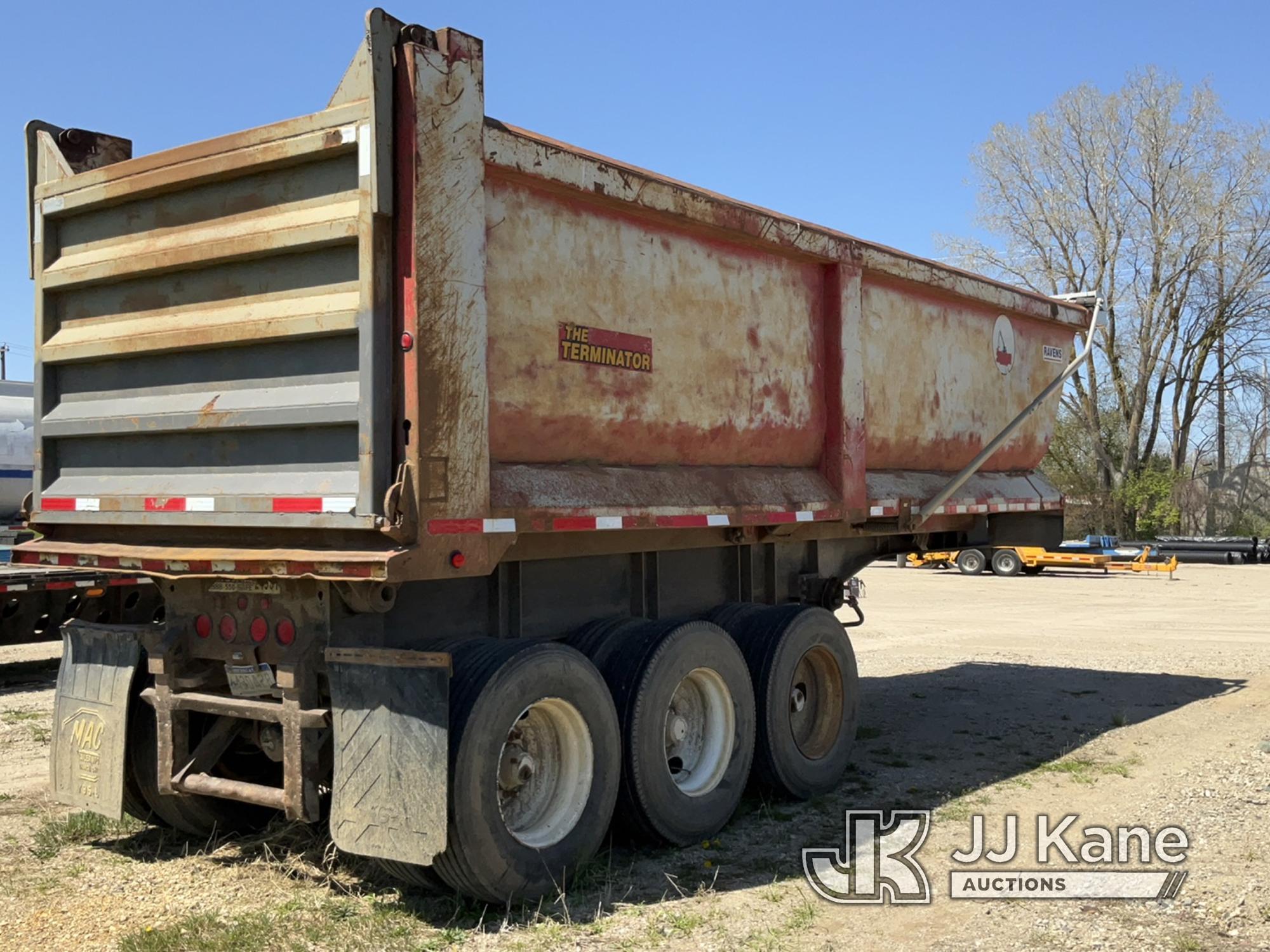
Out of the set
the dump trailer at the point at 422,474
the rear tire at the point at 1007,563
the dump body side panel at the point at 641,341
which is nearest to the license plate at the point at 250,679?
the dump trailer at the point at 422,474

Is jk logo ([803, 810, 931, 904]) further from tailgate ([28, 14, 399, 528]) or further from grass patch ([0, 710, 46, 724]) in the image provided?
grass patch ([0, 710, 46, 724])

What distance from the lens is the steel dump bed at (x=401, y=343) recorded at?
4926 millimetres

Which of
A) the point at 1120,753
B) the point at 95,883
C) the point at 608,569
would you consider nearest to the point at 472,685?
the point at 608,569

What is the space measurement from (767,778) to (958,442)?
11.2ft

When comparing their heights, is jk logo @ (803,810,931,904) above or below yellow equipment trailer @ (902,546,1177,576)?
below

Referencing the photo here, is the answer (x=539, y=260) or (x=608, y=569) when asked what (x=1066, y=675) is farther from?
(x=539, y=260)

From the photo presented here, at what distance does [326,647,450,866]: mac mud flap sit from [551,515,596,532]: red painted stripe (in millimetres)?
916

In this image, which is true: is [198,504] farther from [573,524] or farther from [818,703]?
[818,703]

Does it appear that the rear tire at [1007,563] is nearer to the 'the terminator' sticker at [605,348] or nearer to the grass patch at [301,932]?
the 'the terminator' sticker at [605,348]

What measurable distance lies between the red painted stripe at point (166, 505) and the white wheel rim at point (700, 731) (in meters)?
2.66

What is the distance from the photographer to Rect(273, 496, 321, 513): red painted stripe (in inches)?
199


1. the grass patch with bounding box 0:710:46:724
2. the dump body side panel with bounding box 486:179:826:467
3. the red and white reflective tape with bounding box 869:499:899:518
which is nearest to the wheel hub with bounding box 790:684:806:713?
the red and white reflective tape with bounding box 869:499:899:518

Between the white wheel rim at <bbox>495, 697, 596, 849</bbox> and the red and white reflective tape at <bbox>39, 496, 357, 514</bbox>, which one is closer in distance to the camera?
the red and white reflective tape at <bbox>39, 496, 357, 514</bbox>

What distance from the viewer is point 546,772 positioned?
5.55 metres
